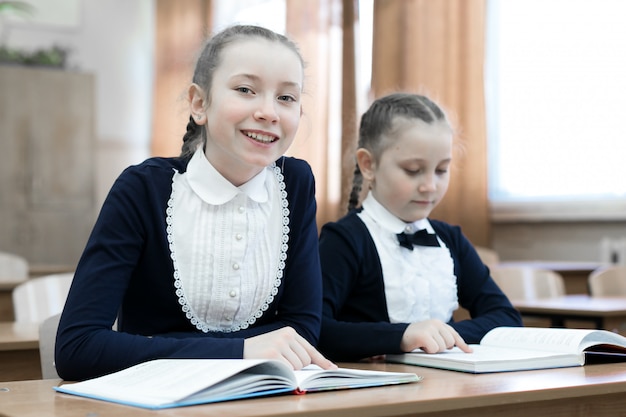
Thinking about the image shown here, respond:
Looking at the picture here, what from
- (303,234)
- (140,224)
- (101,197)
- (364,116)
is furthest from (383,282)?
(101,197)

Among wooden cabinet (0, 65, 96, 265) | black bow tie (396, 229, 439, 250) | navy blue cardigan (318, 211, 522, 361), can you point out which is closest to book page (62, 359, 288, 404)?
navy blue cardigan (318, 211, 522, 361)

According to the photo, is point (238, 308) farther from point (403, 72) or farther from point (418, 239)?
point (403, 72)

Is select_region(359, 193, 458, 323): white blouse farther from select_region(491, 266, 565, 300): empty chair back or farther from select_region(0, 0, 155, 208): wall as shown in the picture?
select_region(0, 0, 155, 208): wall

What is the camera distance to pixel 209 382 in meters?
0.93

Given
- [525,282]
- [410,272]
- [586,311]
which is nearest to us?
[410,272]

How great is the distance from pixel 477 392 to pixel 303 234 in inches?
22.3

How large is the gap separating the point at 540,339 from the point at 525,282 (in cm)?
194

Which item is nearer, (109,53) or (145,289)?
(145,289)

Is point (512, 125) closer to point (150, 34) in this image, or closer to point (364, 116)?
point (364, 116)

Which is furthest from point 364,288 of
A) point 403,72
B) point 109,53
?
point 109,53

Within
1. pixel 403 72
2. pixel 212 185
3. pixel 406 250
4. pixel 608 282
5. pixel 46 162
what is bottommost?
pixel 608 282

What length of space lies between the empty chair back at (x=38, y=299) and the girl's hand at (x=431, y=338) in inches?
53.3

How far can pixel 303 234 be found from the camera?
59.8 inches

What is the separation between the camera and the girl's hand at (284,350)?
→ 1.15 m
